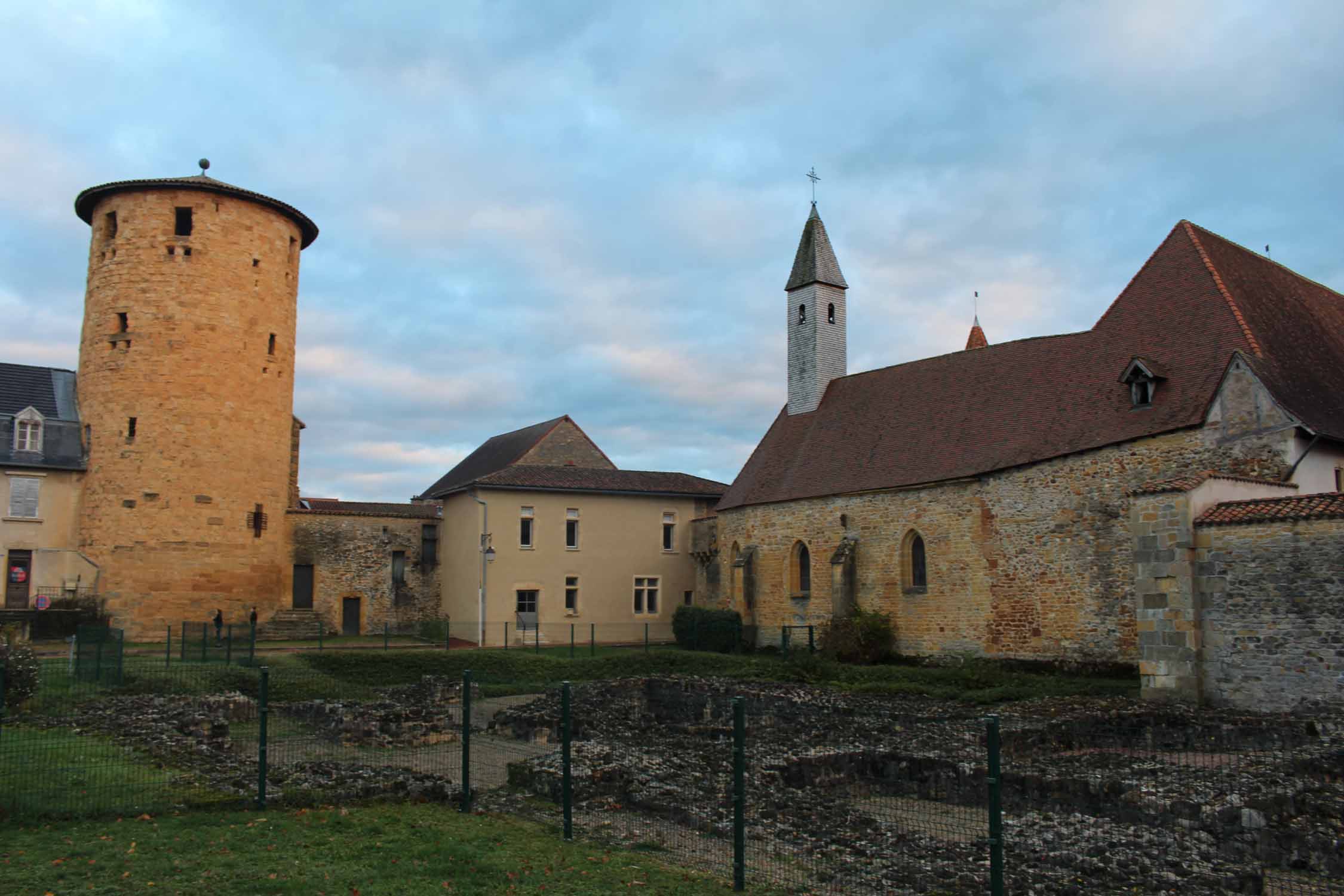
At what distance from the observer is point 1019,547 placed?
23766 millimetres

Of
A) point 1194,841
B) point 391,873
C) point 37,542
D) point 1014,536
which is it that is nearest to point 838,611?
point 1014,536

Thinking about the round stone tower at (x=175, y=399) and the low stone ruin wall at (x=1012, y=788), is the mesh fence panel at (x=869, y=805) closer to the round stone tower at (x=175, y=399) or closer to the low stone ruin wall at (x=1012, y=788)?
the low stone ruin wall at (x=1012, y=788)

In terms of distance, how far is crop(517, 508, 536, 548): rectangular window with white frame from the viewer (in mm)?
34375

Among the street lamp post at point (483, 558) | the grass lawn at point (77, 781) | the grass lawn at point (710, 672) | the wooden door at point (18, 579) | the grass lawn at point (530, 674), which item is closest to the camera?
the grass lawn at point (77, 781)

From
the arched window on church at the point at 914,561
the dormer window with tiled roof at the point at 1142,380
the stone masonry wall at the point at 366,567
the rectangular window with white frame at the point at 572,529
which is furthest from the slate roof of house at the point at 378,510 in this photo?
the dormer window with tiled roof at the point at 1142,380

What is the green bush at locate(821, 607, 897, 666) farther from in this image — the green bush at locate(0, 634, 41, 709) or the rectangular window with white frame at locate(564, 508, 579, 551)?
the green bush at locate(0, 634, 41, 709)

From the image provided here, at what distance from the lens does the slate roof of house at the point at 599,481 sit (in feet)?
113

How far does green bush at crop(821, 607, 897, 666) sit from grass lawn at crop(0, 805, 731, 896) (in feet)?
58.1

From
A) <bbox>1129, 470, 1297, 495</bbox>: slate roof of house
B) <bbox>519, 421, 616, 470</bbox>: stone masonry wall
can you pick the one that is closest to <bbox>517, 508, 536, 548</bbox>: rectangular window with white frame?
<bbox>519, 421, 616, 470</bbox>: stone masonry wall

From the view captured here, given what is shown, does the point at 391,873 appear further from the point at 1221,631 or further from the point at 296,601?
the point at 296,601

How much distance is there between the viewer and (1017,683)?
20.7m

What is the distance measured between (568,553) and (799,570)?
334 inches

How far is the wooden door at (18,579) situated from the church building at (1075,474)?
22656 mm

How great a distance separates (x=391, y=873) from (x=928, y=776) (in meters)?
6.80
